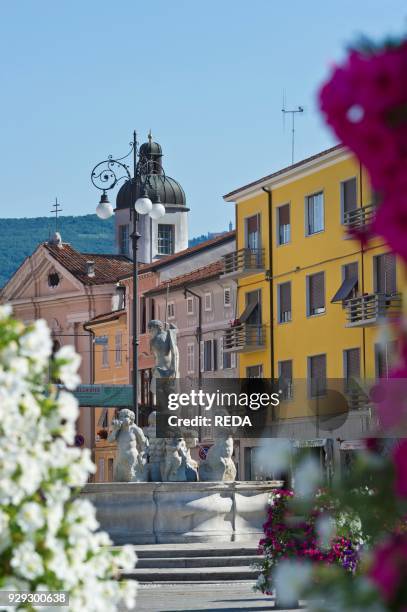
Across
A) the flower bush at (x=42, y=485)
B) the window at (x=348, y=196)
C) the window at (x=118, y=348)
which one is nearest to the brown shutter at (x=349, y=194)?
the window at (x=348, y=196)

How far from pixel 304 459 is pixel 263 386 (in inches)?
2036

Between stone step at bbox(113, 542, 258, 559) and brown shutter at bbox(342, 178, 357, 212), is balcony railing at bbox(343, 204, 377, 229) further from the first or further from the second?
stone step at bbox(113, 542, 258, 559)

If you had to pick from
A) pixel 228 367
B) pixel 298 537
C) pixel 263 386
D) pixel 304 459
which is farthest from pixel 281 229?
pixel 304 459

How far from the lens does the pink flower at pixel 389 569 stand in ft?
9.58

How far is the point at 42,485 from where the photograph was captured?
17.8ft

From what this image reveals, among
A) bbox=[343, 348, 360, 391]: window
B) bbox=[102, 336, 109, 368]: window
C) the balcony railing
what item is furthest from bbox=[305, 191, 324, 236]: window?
bbox=[102, 336, 109, 368]: window

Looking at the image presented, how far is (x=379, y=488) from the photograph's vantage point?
11.0ft

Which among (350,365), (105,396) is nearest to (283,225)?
(350,365)

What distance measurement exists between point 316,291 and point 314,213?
266cm

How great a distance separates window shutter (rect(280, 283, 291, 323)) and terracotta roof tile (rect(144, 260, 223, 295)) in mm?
7590

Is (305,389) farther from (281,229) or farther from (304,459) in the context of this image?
(304,459)

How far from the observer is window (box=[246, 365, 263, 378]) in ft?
186

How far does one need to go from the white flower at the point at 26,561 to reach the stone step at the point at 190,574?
629 inches

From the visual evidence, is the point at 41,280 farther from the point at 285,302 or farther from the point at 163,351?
the point at 163,351
